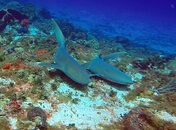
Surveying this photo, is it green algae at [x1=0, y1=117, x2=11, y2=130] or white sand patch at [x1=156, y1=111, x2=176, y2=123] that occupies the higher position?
green algae at [x1=0, y1=117, x2=11, y2=130]

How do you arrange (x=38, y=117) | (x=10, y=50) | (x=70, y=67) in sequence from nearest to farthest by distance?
1. (x=38, y=117)
2. (x=70, y=67)
3. (x=10, y=50)

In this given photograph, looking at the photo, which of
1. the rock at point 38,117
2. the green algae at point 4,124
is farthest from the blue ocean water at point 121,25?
the green algae at point 4,124

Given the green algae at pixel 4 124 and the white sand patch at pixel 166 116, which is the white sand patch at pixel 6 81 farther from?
the white sand patch at pixel 166 116

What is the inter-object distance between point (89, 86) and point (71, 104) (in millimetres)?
1115

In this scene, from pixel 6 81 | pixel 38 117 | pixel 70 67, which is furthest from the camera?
pixel 70 67

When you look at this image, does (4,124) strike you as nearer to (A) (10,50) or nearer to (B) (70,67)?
(B) (70,67)

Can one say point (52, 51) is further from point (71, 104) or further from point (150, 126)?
point (150, 126)

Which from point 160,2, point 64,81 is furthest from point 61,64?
point 160,2

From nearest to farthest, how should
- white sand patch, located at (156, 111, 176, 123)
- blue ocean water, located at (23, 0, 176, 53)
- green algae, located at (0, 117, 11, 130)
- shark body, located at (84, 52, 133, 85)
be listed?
green algae, located at (0, 117, 11, 130), white sand patch, located at (156, 111, 176, 123), shark body, located at (84, 52, 133, 85), blue ocean water, located at (23, 0, 176, 53)

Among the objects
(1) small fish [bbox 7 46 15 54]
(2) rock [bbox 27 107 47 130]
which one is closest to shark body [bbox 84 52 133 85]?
(2) rock [bbox 27 107 47 130]

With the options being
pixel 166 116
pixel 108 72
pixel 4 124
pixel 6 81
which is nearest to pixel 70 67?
pixel 108 72

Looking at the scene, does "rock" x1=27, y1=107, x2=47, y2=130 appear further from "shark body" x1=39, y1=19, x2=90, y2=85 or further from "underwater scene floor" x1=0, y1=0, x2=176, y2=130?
"shark body" x1=39, y1=19, x2=90, y2=85

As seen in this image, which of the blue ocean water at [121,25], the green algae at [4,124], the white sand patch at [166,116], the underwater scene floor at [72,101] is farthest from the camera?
the blue ocean water at [121,25]

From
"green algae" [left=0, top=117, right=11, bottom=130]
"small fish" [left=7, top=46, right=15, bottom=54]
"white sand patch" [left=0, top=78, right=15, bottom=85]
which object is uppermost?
"white sand patch" [left=0, top=78, right=15, bottom=85]
